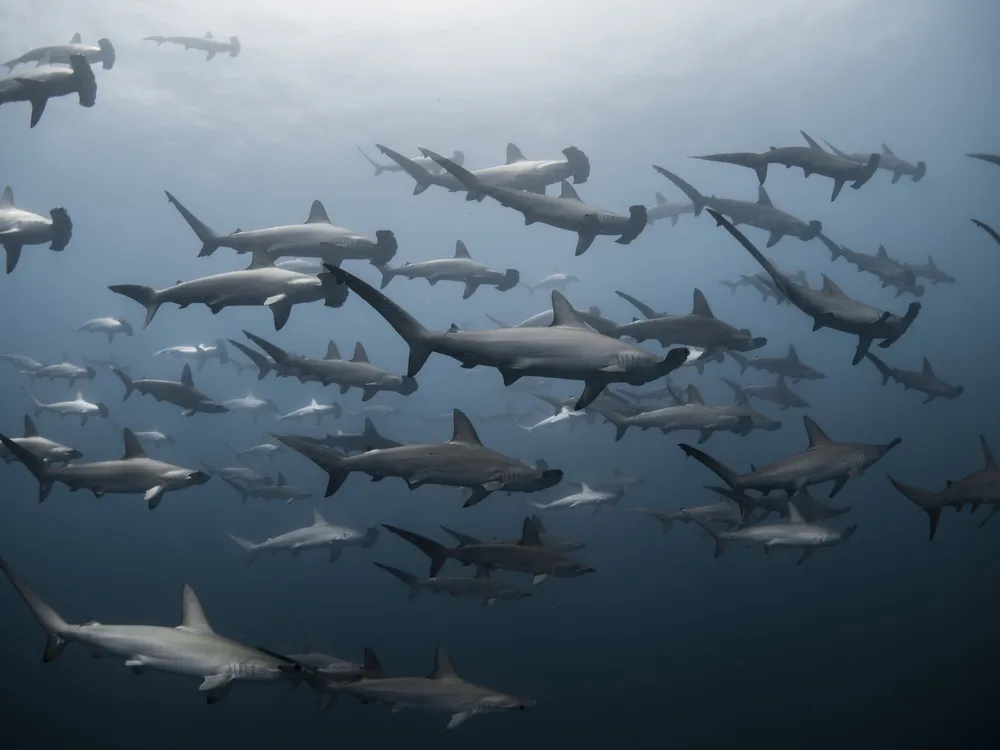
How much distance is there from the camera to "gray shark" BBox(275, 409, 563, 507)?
17.5 feet

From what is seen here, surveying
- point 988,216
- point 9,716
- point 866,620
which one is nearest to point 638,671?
point 866,620

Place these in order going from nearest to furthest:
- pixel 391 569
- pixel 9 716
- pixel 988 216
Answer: pixel 391 569 < pixel 9 716 < pixel 988 216

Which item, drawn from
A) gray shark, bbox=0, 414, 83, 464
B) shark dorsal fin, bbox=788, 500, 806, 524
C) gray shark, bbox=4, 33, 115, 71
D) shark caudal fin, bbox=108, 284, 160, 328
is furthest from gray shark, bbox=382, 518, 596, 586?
gray shark, bbox=4, 33, 115, 71

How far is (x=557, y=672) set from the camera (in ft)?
51.4

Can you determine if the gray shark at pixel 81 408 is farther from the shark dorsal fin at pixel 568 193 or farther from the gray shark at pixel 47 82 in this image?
the shark dorsal fin at pixel 568 193

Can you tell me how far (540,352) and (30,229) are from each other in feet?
19.7

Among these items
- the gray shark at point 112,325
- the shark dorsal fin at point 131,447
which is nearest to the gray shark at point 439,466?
the shark dorsal fin at point 131,447

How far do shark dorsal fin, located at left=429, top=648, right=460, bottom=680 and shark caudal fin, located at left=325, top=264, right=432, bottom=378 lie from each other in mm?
2700

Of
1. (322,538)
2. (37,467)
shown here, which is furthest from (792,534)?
(37,467)

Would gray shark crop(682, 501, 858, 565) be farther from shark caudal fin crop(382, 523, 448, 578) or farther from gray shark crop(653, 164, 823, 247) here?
gray shark crop(653, 164, 823, 247)

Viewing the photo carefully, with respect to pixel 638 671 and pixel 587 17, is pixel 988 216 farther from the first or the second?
pixel 638 671

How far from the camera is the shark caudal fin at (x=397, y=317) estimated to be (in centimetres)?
383

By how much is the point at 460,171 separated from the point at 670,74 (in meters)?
27.6

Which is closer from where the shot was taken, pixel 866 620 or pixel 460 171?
pixel 460 171
